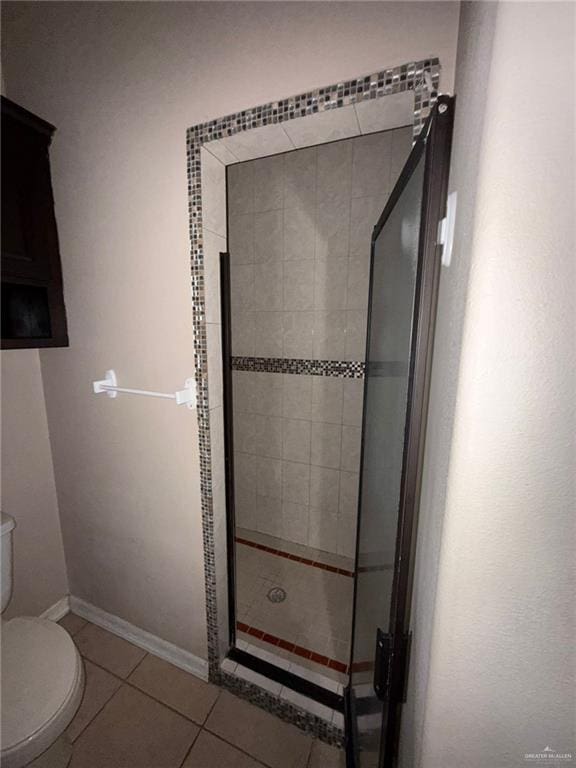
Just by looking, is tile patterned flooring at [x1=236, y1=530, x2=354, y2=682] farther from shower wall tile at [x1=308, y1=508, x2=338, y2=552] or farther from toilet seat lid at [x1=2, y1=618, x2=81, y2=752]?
toilet seat lid at [x1=2, y1=618, x2=81, y2=752]

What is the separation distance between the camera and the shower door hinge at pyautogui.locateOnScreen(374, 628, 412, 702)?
0.58m

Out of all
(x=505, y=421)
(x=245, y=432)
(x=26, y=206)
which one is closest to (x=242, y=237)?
(x=26, y=206)

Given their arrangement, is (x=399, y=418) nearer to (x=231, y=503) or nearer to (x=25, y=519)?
(x=231, y=503)

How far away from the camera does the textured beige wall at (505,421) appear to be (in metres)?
0.36

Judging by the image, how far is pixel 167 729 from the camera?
111cm

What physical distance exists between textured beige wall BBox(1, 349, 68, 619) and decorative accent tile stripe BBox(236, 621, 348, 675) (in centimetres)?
102

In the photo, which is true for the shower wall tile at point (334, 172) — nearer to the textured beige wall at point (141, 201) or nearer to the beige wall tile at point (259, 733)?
the textured beige wall at point (141, 201)

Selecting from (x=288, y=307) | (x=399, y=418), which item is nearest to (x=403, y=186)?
(x=399, y=418)

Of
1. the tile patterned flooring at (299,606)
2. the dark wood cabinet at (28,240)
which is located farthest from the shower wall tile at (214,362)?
the tile patterned flooring at (299,606)

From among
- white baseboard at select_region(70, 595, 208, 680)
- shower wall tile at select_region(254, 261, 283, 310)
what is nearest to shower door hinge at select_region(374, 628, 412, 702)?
white baseboard at select_region(70, 595, 208, 680)

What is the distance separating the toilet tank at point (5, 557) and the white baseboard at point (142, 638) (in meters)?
0.54

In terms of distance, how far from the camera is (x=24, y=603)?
1.36 metres

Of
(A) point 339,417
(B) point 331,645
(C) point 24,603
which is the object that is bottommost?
(B) point 331,645

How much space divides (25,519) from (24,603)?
41 cm
